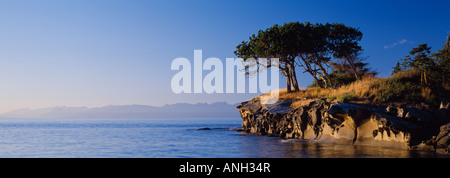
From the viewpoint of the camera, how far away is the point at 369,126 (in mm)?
22281

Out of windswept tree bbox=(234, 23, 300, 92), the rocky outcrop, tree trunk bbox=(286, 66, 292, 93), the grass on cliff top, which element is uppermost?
windswept tree bbox=(234, 23, 300, 92)

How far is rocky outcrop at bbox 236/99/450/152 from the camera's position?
1972 cm

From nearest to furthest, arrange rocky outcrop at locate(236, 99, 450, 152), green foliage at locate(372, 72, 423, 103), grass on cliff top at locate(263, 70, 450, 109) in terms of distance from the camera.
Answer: rocky outcrop at locate(236, 99, 450, 152), grass on cliff top at locate(263, 70, 450, 109), green foliage at locate(372, 72, 423, 103)

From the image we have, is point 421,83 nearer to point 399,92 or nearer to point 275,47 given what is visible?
point 399,92

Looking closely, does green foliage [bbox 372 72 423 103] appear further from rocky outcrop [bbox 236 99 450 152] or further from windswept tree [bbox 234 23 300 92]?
windswept tree [bbox 234 23 300 92]

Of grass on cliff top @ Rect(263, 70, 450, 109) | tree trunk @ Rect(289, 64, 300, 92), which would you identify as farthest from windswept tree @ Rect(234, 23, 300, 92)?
grass on cliff top @ Rect(263, 70, 450, 109)

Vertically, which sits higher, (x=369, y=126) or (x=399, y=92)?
(x=399, y=92)

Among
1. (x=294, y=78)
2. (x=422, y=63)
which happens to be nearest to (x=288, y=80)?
(x=294, y=78)

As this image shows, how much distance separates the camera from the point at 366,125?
885 inches

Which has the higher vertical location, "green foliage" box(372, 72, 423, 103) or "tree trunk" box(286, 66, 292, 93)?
"tree trunk" box(286, 66, 292, 93)

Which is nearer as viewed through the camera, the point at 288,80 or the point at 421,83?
the point at 421,83
